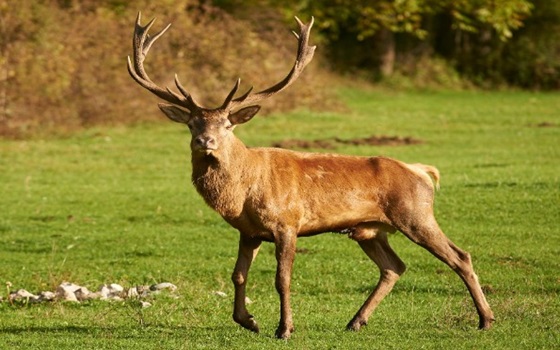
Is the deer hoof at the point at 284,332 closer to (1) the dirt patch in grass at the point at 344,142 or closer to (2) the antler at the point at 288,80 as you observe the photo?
(2) the antler at the point at 288,80

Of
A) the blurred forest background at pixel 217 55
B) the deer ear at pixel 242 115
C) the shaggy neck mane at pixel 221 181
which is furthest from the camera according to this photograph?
the blurred forest background at pixel 217 55

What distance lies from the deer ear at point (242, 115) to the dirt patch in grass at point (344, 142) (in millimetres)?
15491

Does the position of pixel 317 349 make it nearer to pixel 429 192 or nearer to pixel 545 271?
pixel 429 192

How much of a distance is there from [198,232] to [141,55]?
581 centimetres

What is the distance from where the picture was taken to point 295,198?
10.7m

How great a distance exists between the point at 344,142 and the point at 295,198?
54.4ft

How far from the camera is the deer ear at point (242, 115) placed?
1061cm

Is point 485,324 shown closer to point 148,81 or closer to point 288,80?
point 288,80

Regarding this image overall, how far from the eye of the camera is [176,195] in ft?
67.8

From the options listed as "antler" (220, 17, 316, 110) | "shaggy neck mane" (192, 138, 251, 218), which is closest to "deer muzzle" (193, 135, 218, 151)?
"shaggy neck mane" (192, 138, 251, 218)

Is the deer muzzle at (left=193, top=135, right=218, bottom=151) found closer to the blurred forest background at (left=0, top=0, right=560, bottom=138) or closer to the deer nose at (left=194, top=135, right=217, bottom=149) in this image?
the deer nose at (left=194, top=135, right=217, bottom=149)

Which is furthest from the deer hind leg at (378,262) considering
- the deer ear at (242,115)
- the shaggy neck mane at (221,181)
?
the deer ear at (242,115)

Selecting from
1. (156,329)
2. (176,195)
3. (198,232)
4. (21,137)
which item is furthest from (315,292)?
(21,137)

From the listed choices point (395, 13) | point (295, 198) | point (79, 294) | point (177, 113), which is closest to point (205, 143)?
point (177, 113)
